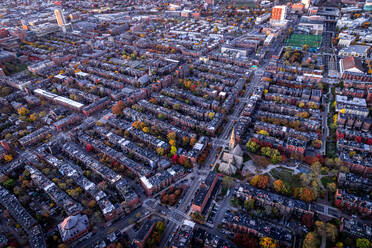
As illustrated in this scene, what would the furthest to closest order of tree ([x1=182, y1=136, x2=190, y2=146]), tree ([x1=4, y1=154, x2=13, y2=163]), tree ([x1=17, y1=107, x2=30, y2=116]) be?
tree ([x1=17, y1=107, x2=30, y2=116]) → tree ([x1=182, y1=136, x2=190, y2=146]) → tree ([x1=4, y1=154, x2=13, y2=163])

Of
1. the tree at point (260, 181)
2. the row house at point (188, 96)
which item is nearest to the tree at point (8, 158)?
the row house at point (188, 96)

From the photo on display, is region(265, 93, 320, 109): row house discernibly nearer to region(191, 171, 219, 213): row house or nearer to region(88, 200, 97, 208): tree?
region(191, 171, 219, 213): row house

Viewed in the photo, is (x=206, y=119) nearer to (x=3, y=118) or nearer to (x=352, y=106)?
(x=352, y=106)

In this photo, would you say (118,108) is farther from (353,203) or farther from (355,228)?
(355,228)

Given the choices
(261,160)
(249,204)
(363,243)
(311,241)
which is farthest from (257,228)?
(261,160)

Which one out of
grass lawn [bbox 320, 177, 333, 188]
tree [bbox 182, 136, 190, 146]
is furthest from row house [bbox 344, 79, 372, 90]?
tree [bbox 182, 136, 190, 146]
